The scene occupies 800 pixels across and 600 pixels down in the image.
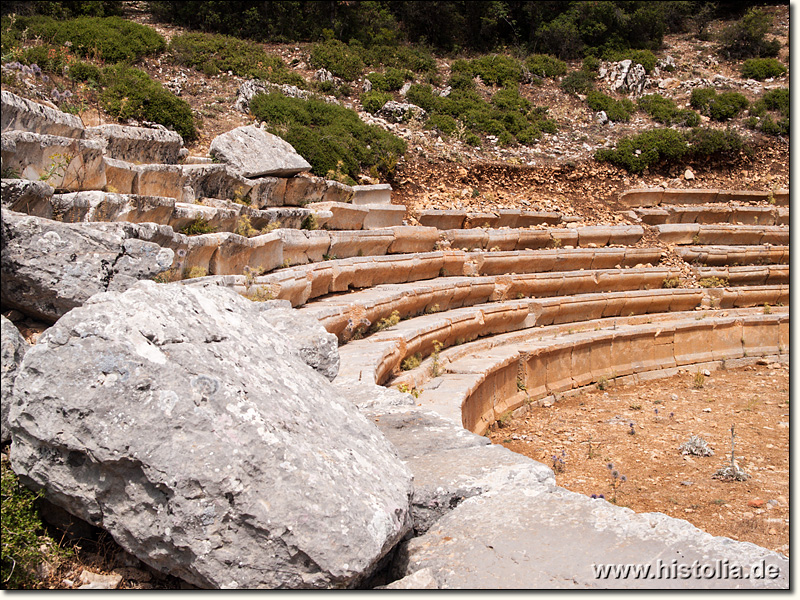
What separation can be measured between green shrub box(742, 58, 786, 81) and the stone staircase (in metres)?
6.29

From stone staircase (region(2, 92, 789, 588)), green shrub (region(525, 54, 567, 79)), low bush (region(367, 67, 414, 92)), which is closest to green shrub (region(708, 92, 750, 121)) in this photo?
stone staircase (region(2, 92, 789, 588))

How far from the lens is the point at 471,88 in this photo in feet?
60.8

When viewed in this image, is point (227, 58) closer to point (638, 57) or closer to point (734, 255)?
point (734, 255)

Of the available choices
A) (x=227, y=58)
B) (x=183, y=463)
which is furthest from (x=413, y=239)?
(x=183, y=463)

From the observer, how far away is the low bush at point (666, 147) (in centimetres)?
1702

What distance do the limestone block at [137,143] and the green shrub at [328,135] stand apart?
371cm

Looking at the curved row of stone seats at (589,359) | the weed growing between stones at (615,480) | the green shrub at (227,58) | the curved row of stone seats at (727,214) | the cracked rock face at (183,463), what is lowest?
the curved row of stone seats at (589,359)

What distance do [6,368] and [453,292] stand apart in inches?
317

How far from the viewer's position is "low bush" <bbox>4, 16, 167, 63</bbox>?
12133 millimetres

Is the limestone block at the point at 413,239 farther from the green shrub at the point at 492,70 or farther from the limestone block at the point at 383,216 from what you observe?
the green shrub at the point at 492,70

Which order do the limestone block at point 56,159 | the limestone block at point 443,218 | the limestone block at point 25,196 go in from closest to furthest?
the limestone block at point 25,196
the limestone block at point 56,159
the limestone block at point 443,218

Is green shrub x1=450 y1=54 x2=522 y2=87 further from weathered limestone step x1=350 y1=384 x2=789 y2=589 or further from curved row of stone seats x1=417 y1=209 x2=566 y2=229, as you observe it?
weathered limestone step x1=350 y1=384 x2=789 y2=589

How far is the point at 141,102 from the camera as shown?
10320 mm

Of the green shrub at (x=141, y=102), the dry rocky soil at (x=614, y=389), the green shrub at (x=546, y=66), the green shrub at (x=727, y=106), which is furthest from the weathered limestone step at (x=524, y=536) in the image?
the green shrub at (x=546, y=66)
